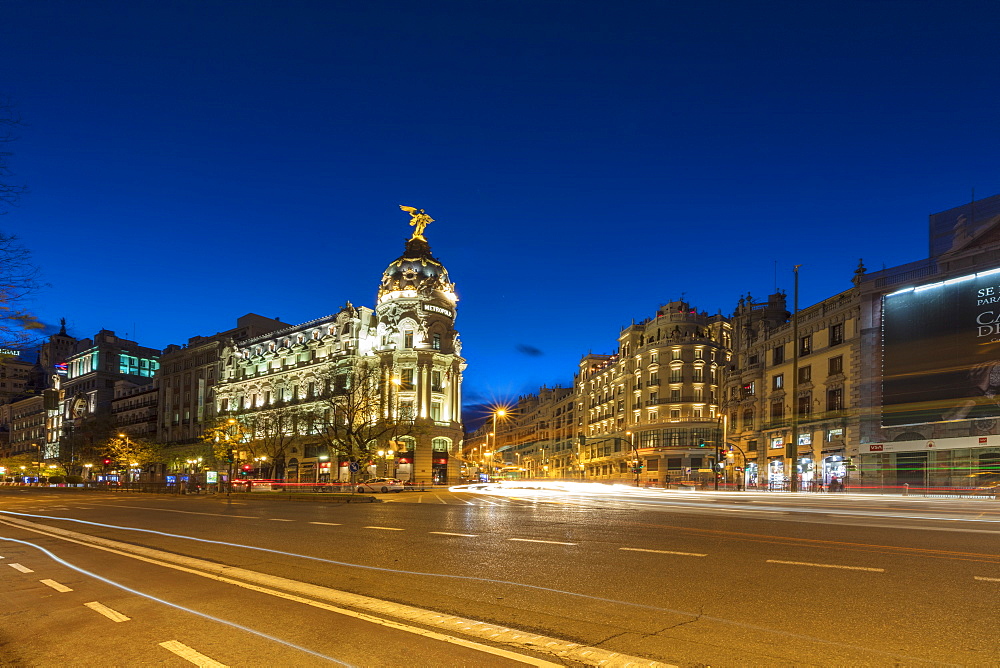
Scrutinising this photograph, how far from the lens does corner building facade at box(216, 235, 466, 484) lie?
7719 centimetres

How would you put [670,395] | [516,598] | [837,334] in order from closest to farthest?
[516,598]
[837,334]
[670,395]

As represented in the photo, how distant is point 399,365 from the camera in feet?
259

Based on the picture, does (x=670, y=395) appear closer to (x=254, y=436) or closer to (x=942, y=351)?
(x=942, y=351)

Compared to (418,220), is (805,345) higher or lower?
lower

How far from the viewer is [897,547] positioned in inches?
509

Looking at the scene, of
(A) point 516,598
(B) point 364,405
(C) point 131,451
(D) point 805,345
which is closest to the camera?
(A) point 516,598

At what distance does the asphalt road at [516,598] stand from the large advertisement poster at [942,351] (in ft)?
103

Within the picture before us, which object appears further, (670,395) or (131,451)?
(131,451)

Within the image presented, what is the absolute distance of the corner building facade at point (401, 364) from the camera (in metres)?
77.2

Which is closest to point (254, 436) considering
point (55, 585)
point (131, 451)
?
point (131, 451)

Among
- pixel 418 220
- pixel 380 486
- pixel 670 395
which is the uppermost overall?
pixel 418 220

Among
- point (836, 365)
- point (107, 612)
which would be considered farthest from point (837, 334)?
point (107, 612)

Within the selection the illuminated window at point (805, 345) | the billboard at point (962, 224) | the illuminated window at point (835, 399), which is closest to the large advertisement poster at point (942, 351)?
the billboard at point (962, 224)

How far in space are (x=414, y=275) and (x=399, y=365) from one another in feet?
34.2
